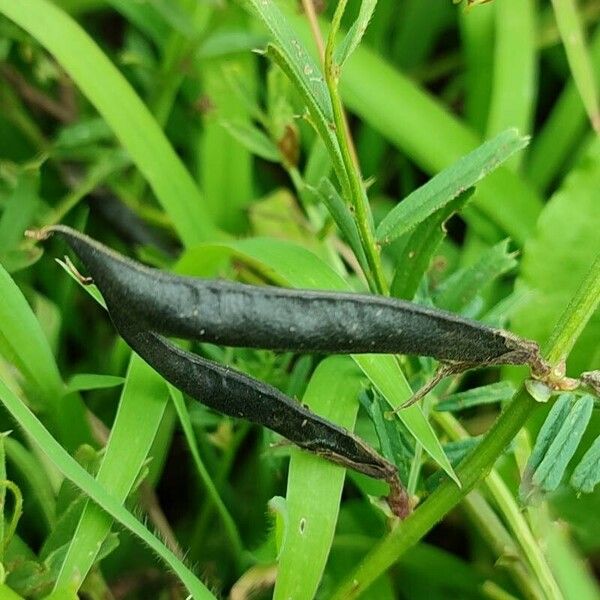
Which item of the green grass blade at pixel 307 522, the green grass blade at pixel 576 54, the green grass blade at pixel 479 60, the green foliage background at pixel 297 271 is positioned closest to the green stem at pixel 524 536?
the green foliage background at pixel 297 271

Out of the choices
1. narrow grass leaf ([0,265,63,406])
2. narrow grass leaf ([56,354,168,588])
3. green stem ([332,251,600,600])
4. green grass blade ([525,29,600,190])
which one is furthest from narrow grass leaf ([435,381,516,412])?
green grass blade ([525,29,600,190])

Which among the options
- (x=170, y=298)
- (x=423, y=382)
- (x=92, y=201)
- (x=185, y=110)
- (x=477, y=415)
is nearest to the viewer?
(x=170, y=298)

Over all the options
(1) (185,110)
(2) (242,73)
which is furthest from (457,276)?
(1) (185,110)

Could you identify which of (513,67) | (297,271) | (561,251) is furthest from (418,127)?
(297,271)

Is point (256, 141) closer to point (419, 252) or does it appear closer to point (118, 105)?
point (118, 105)

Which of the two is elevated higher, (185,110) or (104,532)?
(185,110)

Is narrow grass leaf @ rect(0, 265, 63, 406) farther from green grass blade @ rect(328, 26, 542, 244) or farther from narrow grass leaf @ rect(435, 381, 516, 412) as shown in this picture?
green grass blade @ rect(328, 26, 542, 244)

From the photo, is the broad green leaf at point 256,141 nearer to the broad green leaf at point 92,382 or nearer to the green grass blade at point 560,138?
the broad green leaf at point 92,382

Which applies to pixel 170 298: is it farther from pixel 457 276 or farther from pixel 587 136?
pixel 587 136
